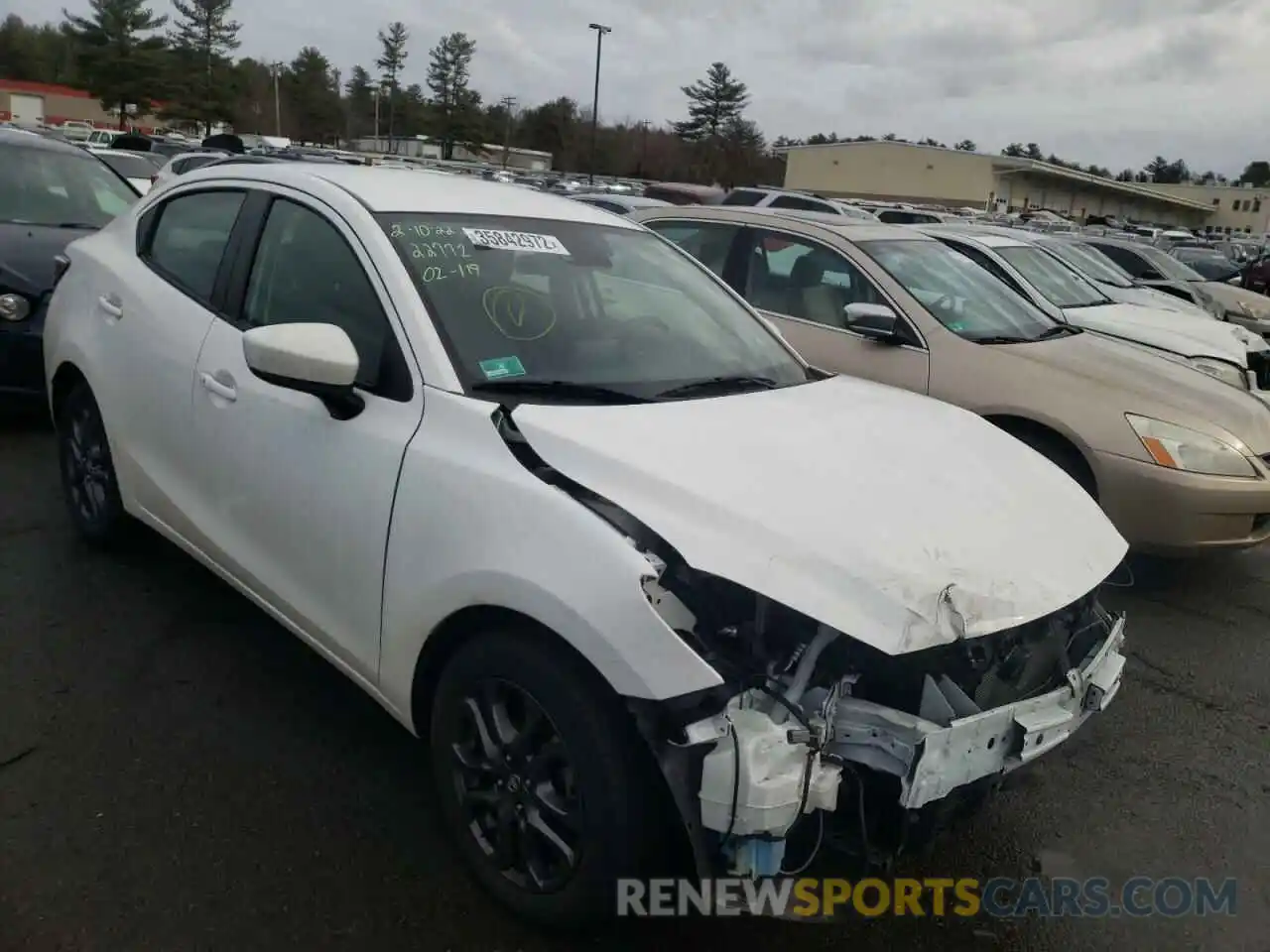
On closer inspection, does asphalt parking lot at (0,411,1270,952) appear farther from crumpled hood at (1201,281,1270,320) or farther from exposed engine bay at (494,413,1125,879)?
crumpled hood at (1201,281,1270,320)

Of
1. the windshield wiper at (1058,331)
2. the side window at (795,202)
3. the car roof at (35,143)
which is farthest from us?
the side window at (795,202)

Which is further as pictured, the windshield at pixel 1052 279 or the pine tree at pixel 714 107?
the pine tree at pixel 714 107

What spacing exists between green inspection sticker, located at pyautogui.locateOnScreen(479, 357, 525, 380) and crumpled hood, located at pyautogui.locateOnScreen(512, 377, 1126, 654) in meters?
0.18

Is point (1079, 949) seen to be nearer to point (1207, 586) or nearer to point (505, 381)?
point (505, 381)

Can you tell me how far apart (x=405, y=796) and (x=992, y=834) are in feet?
5.63

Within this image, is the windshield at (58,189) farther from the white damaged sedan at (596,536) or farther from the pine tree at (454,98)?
the pine tree at (454,98)

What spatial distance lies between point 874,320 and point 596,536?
3.55 m

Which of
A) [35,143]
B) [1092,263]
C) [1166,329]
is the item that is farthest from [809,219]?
[1092,263]

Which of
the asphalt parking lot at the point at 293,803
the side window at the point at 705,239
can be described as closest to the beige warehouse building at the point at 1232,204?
the side window at the point at 705,239

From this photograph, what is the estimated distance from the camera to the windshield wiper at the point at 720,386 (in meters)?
2.91

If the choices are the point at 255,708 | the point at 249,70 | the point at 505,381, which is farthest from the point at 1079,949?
the point at 249,70

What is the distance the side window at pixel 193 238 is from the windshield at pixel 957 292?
3.57 metres

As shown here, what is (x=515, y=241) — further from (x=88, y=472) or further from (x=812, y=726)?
(x=88, y=472)

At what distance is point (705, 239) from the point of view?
630 centimetres
